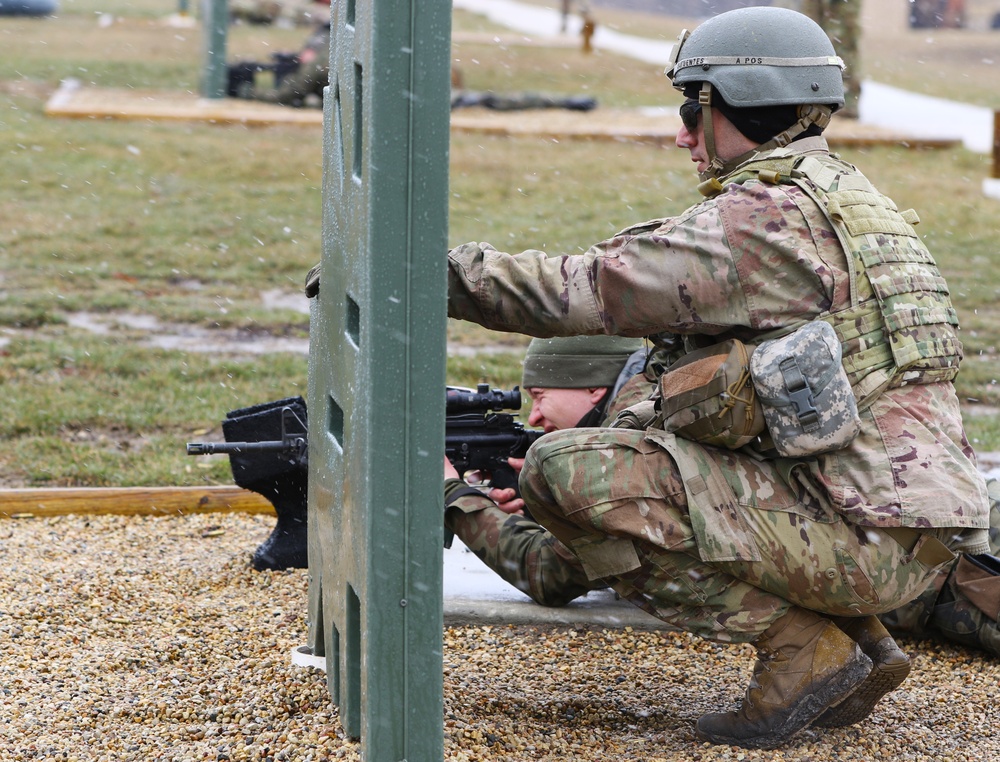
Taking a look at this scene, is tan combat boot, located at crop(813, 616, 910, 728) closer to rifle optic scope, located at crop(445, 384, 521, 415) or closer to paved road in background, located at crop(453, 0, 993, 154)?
rifle optic scope, located at crop(445, 384, 521, 415)

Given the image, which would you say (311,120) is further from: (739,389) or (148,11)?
(148,11)

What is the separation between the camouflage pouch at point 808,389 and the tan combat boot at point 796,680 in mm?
488

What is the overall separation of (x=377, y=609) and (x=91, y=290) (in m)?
6.68

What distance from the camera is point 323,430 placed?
3201mm

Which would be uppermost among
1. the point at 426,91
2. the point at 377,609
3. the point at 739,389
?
the point at 426,91

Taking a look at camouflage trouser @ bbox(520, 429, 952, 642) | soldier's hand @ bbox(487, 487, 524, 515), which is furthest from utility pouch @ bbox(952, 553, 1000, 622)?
soldier's hand @ bbox(487, 487, 524, 515)

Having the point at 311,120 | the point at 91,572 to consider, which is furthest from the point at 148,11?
the point at 91,572

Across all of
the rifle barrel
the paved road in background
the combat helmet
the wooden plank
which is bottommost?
the wooden plank

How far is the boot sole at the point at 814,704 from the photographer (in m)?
3.18

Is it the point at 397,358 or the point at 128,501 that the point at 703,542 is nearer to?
the point at 397,358

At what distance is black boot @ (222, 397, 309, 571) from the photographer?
423 centimetres

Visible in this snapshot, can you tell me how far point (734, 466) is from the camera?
10.3 feet

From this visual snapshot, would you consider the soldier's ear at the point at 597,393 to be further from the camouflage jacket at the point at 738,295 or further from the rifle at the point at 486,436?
the camouflage jacket at the point at 738,295

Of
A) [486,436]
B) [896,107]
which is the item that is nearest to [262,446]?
[486,436]
